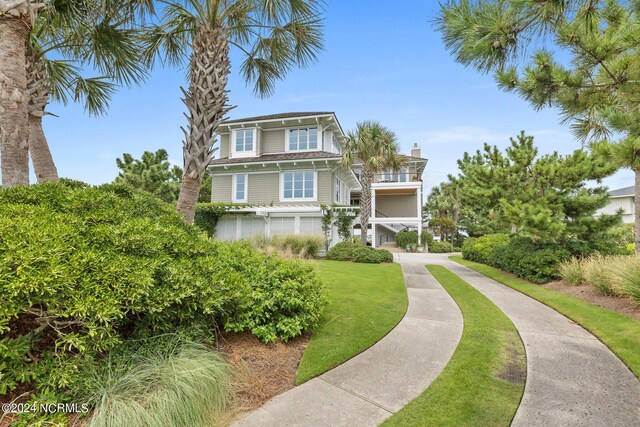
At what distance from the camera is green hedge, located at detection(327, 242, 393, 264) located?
611 inches

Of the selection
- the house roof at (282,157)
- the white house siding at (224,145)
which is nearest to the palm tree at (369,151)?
the house roof at (282,157)

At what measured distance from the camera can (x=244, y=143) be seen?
70.2 feet

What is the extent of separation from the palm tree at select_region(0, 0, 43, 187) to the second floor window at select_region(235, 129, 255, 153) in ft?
54.4

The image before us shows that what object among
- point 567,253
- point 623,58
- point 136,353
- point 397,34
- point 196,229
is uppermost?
point 397,34

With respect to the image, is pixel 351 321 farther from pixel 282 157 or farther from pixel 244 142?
pixel 244 142

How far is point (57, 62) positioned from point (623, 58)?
13.9 m

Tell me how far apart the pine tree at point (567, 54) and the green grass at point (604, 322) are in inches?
123

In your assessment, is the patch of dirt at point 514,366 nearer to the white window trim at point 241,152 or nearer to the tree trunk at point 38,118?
the tree trunk at point 38,118

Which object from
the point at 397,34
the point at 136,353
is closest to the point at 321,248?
the point at 397,34

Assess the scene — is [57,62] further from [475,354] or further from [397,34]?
[475,354]

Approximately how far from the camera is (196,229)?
5.06 metres

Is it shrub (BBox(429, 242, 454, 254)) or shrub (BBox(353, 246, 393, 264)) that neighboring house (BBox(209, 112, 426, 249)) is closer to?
shrub (BBox(353, 246, 393, 264))

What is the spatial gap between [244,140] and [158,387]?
20307 millimetres

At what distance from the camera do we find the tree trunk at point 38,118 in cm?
641
